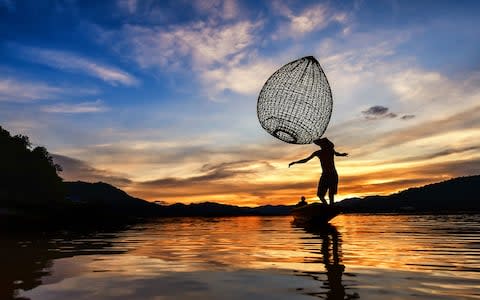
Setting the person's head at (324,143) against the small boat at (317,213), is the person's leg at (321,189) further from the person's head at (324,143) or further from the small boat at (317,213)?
the person's head at (324,143)

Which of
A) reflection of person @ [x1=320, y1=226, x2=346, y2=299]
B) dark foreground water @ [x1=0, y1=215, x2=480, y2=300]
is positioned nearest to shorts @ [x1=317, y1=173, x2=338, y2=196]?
dark foreground water @ [x1=0, y1=215, x2=480, y2=300]

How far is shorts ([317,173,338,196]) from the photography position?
21033 mm

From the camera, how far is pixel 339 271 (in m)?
6.95

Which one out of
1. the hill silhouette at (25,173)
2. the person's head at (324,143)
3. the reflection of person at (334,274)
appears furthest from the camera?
the hill silhouette at (25,173)

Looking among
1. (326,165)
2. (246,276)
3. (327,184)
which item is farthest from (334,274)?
(327,184)

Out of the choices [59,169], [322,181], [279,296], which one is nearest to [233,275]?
[279,296]

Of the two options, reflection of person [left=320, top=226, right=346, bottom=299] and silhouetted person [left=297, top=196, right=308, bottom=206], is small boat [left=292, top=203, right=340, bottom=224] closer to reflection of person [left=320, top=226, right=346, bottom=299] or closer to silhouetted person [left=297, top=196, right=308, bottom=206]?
silhouetted person [left=297, top=196, right=308, bottom=206]

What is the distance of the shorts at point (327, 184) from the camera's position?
2103 centimetres

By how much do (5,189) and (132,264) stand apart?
66374 millimetres

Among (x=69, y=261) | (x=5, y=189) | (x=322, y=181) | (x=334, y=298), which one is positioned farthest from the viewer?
(x=5, y=189)

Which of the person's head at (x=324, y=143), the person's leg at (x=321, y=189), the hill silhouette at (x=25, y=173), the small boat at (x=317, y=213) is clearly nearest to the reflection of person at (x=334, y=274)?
the person's head at (x=324, y=143)

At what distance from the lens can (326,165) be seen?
68.7ft

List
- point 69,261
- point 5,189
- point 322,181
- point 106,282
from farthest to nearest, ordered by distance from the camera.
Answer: point 5,189, point 322,181, point 69,261, point 106,282

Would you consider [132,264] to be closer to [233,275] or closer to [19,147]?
[233,275]
